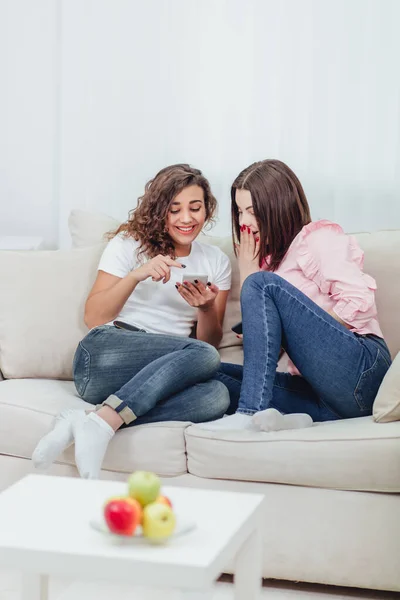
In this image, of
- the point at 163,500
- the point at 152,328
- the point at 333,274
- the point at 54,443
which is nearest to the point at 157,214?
the point at 152,328

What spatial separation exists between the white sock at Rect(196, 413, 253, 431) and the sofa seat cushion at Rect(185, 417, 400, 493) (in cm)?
3

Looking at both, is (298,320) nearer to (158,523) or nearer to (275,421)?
(275,421)

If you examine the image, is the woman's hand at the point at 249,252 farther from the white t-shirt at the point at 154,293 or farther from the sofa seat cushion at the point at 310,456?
the sofa seat cushion at the point at 310,456

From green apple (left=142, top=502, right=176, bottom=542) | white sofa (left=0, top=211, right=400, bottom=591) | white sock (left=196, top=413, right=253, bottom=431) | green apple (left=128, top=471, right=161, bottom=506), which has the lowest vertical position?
white sofa (left=0, top=211, right=400, bottom=591)

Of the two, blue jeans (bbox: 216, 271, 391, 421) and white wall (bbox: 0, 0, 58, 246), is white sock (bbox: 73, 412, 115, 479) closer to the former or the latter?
blue jeans (bbox: 216, 271, 391, 421)

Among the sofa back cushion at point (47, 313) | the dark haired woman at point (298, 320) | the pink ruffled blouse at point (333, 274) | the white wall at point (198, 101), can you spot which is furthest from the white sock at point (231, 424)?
the white wall at point (198, 101)

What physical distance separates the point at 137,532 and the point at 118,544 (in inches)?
1.4

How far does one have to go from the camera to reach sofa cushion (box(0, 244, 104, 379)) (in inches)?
106

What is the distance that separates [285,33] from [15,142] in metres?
1.20

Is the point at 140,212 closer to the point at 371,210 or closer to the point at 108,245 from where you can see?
the point at 108,245

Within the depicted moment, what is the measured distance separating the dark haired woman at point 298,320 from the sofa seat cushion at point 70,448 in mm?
121

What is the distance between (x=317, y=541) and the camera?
2.05 m

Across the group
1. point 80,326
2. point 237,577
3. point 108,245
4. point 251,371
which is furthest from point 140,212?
point 237,577

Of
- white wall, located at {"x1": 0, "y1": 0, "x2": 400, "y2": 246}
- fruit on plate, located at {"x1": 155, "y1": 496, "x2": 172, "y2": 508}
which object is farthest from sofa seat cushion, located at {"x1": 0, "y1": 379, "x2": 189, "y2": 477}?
white wall, located at {"x1": 0, "y1": 0, "x2": 400, "y2": 246}
